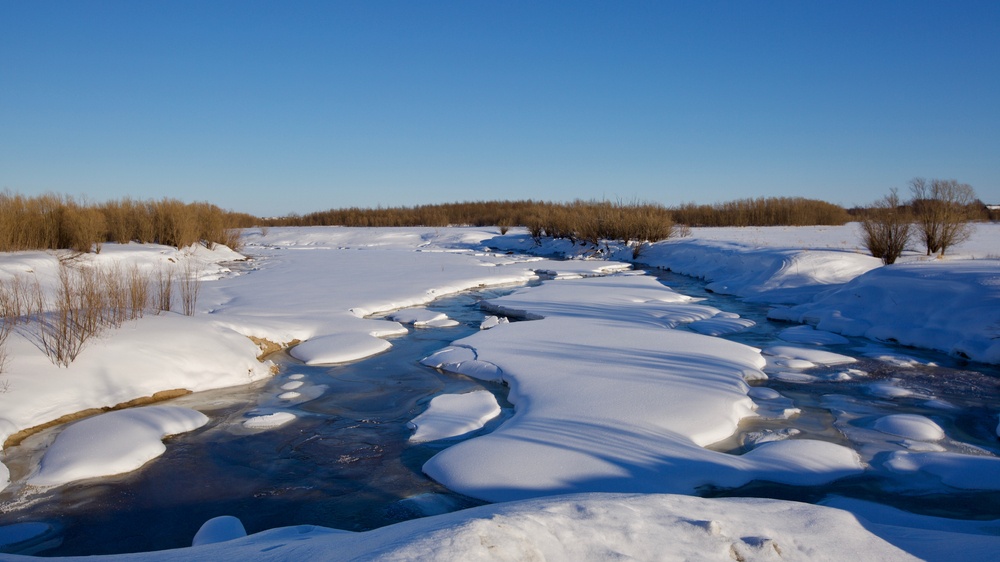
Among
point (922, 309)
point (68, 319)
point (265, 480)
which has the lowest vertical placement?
point (265, 480)

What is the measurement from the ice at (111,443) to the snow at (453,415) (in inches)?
70.6

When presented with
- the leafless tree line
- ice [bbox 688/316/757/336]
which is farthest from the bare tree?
ice [bbox 688/316/757/336]

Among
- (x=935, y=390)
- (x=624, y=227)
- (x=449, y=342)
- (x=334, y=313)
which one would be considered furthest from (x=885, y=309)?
(x=624, y=227)

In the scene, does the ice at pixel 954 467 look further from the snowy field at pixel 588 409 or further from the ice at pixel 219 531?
the ice at pixel 219 531

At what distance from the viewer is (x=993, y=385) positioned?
5.62 metres

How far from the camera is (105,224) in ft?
49.7

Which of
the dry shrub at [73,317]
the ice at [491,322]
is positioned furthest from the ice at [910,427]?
the dry shrub at [73,317]

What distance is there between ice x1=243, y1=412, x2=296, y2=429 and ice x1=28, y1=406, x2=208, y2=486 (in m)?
0.38

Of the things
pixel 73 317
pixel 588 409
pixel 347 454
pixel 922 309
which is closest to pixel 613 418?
pixel 588 409

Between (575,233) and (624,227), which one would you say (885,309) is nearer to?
(624,227)

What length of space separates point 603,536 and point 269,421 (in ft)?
11.3

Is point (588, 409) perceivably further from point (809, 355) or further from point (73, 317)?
point (73, 317)

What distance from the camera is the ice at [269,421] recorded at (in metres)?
4.70

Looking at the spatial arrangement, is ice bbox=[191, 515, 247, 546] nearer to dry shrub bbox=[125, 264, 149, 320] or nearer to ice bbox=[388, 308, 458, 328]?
dry shrub bbox=[125, 264, 149, 320]
